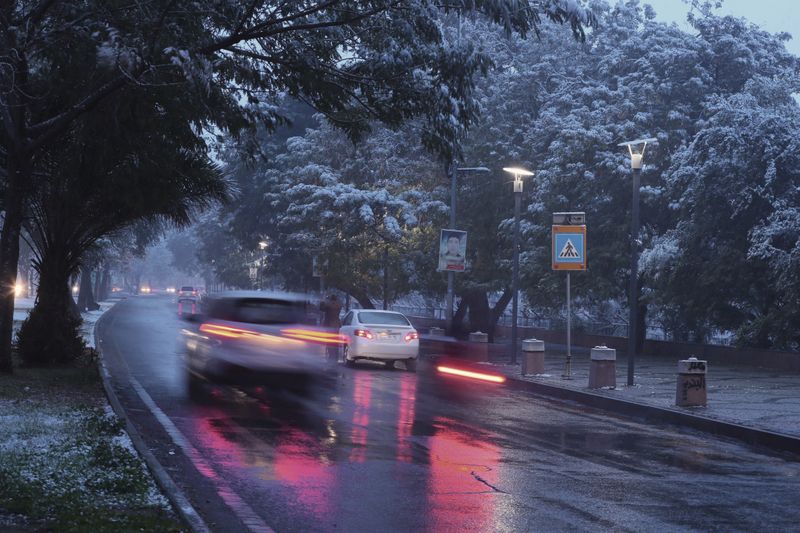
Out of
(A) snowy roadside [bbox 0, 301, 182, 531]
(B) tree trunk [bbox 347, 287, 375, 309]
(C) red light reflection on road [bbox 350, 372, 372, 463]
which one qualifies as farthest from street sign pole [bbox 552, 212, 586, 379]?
(B) tree trunk [bbox 347, 287, 375, 309]

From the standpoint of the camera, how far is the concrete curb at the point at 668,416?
44.5 ft

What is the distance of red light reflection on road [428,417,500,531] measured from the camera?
795 centimetres

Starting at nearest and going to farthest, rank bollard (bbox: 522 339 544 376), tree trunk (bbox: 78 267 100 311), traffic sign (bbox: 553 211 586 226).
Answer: traffic sign (bbox: 553 211 586 226)
bollard (bbox: 522 339 544 376)
tree trunk (bbox: 78 267 100 311)

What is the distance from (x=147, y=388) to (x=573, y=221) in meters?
10.5

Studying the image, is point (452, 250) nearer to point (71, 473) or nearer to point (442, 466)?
point (442, 466)

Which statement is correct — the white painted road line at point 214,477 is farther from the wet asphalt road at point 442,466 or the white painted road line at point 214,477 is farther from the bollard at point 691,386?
the bollard at point 691,386

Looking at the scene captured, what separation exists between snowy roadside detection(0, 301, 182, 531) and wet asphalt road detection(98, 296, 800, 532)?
1.70 feet

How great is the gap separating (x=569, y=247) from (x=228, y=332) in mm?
8611

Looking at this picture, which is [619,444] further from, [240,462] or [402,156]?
[402,156]

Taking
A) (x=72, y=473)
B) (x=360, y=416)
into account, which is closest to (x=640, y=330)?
(x=360, y=416)

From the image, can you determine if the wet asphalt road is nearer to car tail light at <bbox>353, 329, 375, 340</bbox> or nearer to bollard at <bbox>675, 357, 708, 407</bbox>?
bollard at <bbox>675, 357, 708, 407</bbox>

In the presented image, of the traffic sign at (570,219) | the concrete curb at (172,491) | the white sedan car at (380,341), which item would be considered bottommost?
the concrete curb at (172,491)

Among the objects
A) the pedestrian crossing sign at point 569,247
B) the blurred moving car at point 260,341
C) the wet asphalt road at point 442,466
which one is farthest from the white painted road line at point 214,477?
the pedestrian crossing sign at point 569,247

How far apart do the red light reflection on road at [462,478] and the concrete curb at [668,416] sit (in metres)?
4.00
